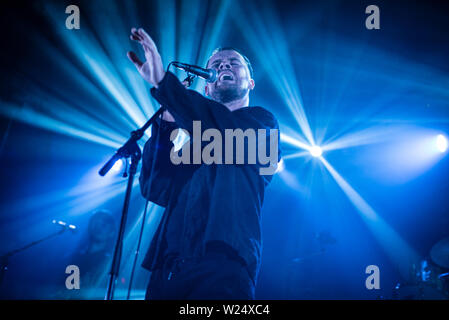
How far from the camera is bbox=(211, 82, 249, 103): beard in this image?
2037 millimetres

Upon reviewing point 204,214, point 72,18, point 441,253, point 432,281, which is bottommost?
point 204,214

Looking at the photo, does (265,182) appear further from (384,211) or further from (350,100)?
(384,211)

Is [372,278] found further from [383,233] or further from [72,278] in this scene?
[72,278]

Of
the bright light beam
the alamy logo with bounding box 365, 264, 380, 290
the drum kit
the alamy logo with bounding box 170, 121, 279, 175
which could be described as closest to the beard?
the alamy logo with bounding box 170, 121, 279, 175

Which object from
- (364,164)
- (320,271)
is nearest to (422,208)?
(364,164)

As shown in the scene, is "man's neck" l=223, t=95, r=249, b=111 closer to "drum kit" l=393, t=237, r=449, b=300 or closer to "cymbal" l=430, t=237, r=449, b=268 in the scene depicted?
"drum kit" l=393, t=237, r=449, b=300

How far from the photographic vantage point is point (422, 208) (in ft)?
20.9

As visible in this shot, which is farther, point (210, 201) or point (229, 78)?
point (229, 78)

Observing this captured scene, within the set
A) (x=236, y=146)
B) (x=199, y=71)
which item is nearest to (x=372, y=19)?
(x=199, y=71)

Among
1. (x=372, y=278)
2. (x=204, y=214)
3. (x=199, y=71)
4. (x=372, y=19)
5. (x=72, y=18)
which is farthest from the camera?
(x=372, y=278)

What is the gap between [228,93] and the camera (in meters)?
2.04

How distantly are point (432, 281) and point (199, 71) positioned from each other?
19.1 ft

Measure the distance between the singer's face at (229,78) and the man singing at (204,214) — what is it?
0.34 meters

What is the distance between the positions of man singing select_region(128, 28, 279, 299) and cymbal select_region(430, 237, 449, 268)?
5381mm
